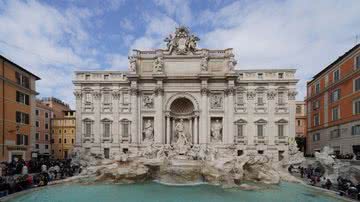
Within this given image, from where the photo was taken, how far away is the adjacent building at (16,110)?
28891mm

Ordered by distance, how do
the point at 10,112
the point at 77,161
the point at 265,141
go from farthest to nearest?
the point at 265,141 → the point at 77,161 → the point at 10,112

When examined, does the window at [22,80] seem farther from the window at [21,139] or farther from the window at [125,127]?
the window at [125,127]

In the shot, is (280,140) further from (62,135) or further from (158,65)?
(62,135)

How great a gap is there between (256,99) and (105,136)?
2211 centimetres

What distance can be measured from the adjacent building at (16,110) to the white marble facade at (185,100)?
20.2 ft

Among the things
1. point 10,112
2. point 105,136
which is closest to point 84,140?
point 105,136

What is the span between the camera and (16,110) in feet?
103

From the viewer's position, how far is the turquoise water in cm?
1748

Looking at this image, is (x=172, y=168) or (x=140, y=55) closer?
(x=172, y=168)

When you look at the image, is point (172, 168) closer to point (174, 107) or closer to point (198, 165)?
point (198, 165)

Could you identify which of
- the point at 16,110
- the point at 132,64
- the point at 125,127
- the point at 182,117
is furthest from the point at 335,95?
the point at 16,110

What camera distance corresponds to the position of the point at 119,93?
38469 mm

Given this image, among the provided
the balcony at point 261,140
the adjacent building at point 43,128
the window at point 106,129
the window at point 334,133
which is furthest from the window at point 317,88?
the adjacent building at point 43,128

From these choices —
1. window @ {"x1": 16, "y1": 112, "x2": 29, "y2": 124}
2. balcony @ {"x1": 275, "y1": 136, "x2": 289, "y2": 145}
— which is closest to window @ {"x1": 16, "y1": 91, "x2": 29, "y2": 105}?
window @ {"x1": 16, "y1": 112, "x2": 29, "y2": 124}
